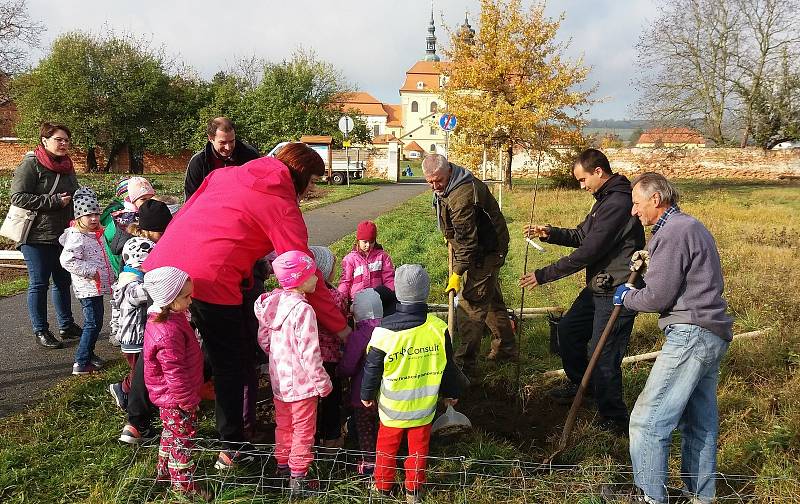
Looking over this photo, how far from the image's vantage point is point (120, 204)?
4695mm

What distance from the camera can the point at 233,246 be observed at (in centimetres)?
307

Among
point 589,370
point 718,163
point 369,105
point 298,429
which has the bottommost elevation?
point 298,429

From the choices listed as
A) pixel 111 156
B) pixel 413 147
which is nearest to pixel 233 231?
pixel 111 156

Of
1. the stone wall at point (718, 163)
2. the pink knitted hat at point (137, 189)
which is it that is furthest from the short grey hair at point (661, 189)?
the stone wall at point (718, 163)

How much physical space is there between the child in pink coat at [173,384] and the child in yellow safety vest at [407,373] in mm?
1033

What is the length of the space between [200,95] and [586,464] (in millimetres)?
38309

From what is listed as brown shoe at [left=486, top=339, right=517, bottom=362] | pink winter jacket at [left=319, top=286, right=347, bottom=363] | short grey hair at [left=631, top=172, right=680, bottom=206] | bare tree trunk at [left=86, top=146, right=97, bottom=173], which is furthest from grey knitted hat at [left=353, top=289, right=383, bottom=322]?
bare tree trunk at [left=86, top=146, right=97, bottom=173]

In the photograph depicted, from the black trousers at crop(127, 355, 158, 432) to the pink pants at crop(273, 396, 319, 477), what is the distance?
3.11 ft

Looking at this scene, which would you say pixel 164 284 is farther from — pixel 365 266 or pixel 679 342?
pixel 679 342

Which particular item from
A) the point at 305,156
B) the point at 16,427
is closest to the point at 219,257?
the point at 305,156

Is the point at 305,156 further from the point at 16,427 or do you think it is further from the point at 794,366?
the point at 794,366

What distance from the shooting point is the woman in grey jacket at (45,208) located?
5.05 m

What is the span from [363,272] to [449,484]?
2552 mm

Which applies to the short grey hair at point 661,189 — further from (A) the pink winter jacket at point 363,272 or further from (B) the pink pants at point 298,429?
(A) the pink winter jacket at point 363,272
